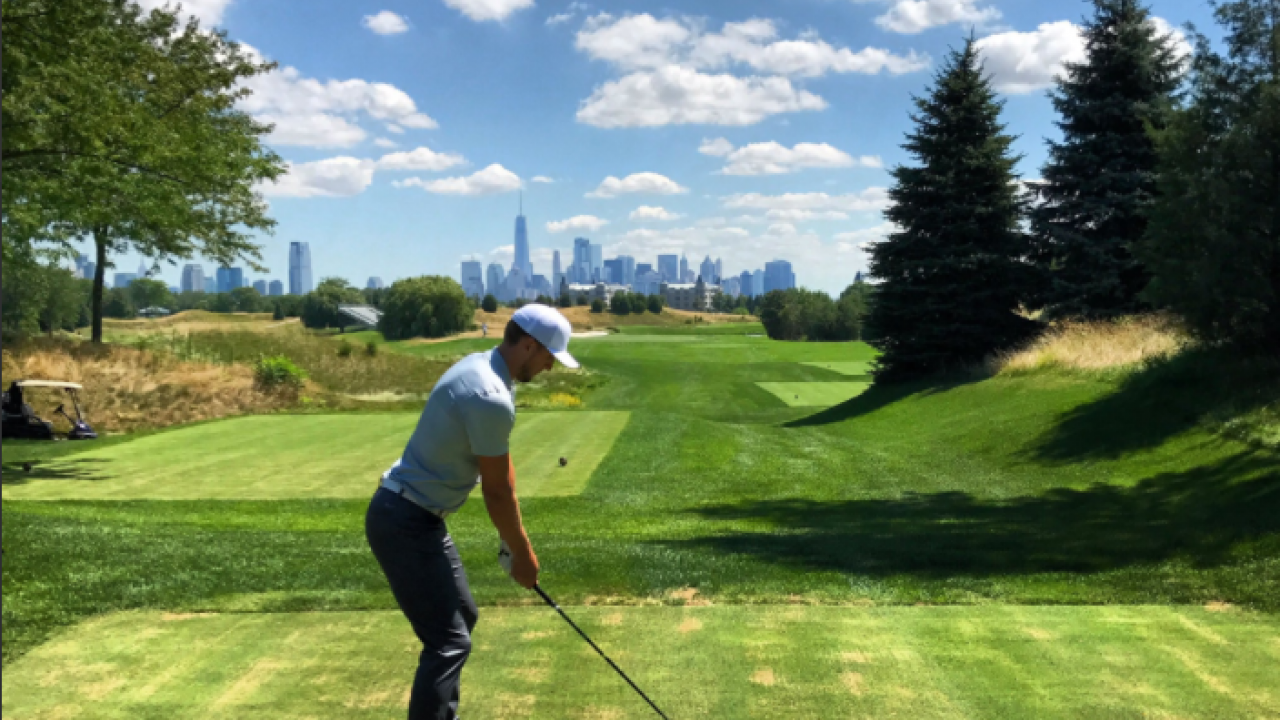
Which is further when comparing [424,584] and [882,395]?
[882,395]

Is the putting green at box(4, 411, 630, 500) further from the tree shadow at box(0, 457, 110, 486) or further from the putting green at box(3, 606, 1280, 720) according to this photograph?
the putting green at box(3, 606, 1280, 720)

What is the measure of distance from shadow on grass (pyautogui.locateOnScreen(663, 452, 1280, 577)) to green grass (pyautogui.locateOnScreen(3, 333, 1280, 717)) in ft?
0.18

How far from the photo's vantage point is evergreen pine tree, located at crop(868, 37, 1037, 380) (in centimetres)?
2862

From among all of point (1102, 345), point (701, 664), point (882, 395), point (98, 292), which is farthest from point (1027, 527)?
point (98, 292)

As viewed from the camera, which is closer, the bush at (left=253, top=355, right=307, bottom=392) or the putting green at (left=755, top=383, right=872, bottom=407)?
the bush at (left=253, top=355, right=307, bottom=392)

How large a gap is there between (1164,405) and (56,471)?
21039 mm

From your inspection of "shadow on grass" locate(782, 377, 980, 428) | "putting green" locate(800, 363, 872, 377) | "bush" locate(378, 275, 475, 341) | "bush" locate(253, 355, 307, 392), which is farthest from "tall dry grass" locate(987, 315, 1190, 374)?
"bush" locate(378, 275, 475, 341)

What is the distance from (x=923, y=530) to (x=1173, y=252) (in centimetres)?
1067

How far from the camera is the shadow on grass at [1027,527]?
27.4 ft

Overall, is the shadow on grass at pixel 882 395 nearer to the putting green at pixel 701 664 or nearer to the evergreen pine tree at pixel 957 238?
the evergreen pine tree at pixel 957 238

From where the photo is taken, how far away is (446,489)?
12.0 feet

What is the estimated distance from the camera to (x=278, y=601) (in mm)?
6500

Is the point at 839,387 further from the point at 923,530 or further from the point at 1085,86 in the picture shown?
the point at 923,530

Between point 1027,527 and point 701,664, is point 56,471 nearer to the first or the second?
point 701,664
